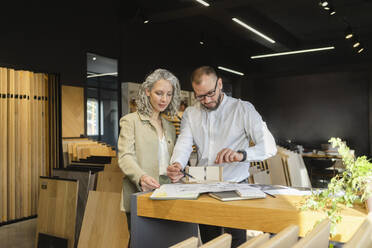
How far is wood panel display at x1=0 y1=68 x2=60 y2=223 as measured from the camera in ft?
17.5

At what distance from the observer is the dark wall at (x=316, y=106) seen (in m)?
11.4

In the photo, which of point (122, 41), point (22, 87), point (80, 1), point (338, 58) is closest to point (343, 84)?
point (338, 58)

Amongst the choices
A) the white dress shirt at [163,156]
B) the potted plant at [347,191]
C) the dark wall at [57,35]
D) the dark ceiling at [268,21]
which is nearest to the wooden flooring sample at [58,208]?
the white dress shirt at [163,156]

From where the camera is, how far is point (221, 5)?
709cm

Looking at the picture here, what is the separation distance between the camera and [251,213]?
1.49 metres

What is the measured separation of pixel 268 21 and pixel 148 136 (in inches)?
330

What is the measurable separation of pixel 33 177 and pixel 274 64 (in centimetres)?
935

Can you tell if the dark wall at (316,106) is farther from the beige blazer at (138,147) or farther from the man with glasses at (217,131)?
the beige blazer at (138,147)

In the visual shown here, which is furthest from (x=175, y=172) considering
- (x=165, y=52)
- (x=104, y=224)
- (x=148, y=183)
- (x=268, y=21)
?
(x=268, y=21)

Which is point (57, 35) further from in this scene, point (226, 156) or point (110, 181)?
point (226, 156)

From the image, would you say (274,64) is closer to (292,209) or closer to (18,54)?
(18,54)

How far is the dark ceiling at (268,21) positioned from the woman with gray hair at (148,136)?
4882mm

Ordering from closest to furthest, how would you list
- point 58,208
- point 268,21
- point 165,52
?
point 58,208 < point 165,52 < point 268,21

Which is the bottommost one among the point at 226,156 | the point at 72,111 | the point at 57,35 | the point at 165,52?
the point at 226,156
